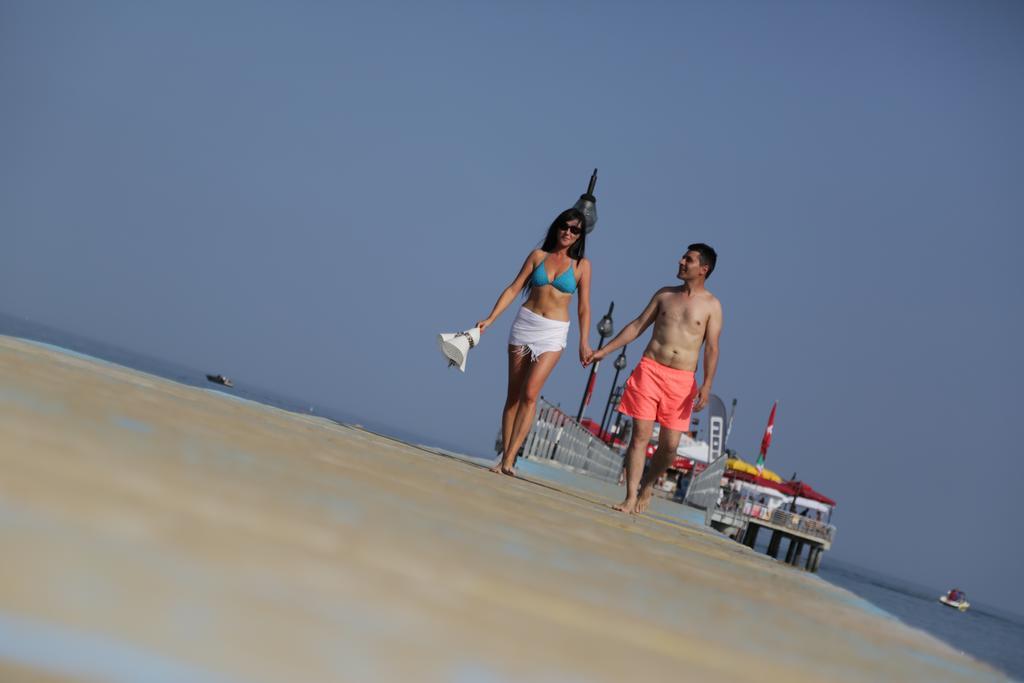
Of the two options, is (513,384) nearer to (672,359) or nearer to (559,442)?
(672,359)

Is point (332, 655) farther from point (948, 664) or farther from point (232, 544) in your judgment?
point (948, 664)

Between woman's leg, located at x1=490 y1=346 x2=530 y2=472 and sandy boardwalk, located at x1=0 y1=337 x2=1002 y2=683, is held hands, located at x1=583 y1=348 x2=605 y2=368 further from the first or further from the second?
sandy boardwalk, located at x1=0 y1=337 x2=1002 y2=683

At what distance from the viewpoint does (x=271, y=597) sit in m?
0.85

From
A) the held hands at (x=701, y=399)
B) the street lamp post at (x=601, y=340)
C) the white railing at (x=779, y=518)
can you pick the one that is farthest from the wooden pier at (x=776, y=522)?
the held hands at (x=701, y=399)

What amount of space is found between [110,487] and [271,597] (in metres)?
0.33

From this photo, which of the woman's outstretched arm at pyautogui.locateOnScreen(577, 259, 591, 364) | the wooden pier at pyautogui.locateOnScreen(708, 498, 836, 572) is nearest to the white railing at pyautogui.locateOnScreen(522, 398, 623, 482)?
the woman's outstretched arm at pyautogui.locateOnScreen(577, 259, 591, 364)

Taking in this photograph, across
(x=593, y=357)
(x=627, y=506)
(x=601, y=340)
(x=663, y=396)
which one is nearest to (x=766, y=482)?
(x=601, y=340)

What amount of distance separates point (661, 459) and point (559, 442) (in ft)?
34.2

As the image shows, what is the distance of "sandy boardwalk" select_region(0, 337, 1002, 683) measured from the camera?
2.26ft

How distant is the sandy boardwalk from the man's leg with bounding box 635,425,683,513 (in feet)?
16.1

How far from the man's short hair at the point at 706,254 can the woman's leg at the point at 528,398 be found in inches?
49.5

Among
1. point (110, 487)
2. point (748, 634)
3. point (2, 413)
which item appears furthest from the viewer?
point (748, 634)

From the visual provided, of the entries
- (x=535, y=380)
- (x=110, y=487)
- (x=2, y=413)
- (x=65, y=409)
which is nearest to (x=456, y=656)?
(x=110, y=487)

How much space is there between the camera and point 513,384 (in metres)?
7.75
